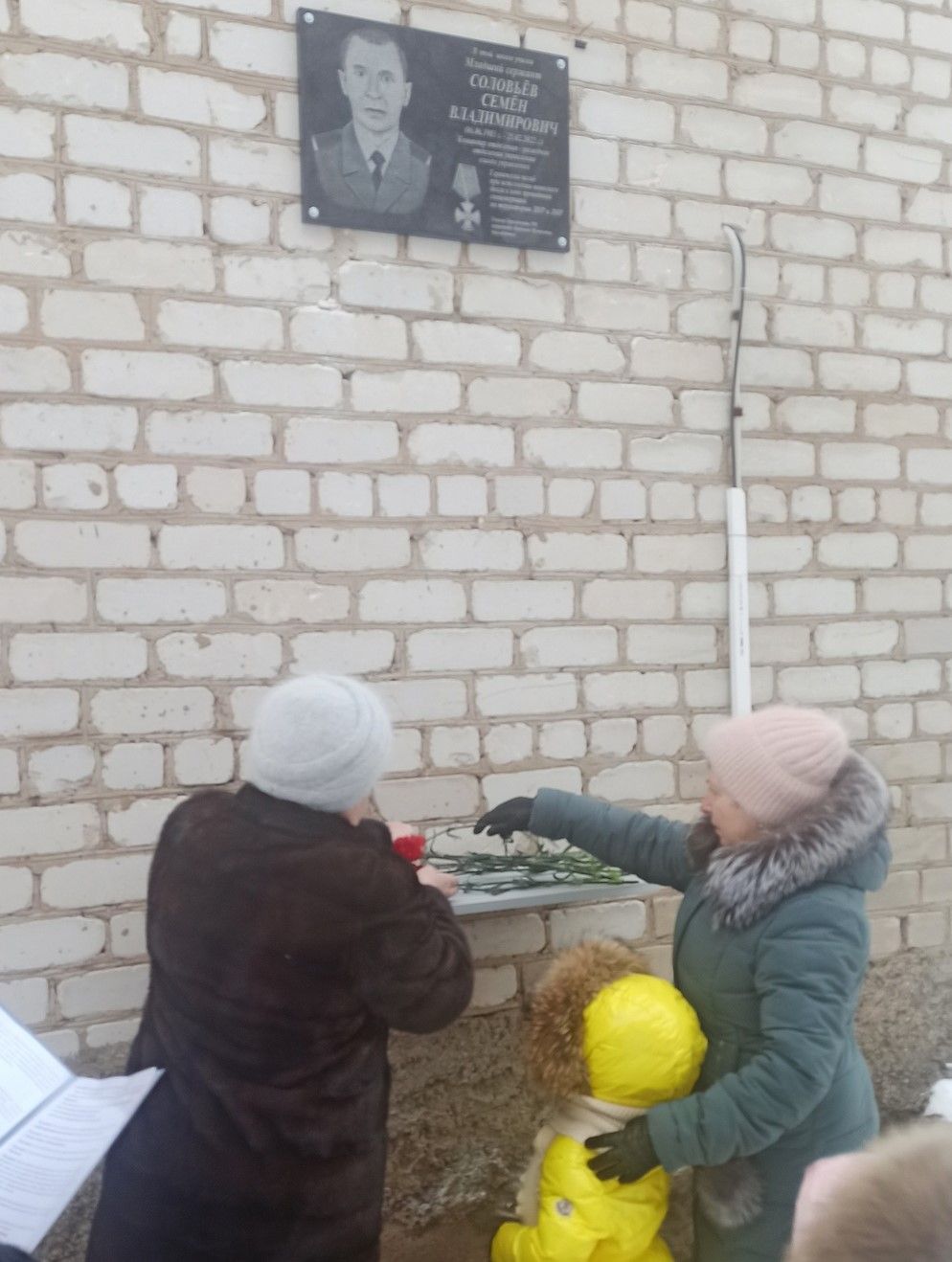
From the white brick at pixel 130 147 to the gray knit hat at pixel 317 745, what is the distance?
60.6 inches

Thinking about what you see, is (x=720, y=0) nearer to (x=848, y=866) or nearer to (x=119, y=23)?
(x=119, y=23)

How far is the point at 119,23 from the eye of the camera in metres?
2.71

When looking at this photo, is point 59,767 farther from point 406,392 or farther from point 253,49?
point 253,49

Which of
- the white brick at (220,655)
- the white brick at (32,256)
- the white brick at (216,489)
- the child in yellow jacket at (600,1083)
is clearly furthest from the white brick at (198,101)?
the child in yellow jacket at (600,1083)

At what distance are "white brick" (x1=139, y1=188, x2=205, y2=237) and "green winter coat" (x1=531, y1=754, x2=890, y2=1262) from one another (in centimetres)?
191

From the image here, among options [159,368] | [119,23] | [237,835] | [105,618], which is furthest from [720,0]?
[237,835]

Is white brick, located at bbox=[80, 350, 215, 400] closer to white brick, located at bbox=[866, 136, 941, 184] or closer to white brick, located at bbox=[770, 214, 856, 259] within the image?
white brick, located at bbox=[770, 214, 856, 259]

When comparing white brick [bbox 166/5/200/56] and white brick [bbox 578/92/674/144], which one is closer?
white brick [bbox 166/5/200/56]

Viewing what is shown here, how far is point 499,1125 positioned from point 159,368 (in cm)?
220

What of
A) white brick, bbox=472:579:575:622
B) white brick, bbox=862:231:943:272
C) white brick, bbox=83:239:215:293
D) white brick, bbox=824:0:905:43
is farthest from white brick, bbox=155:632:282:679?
white brick, bbox=824:0:905:43

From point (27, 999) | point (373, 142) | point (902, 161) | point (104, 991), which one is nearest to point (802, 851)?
point (104, 991)

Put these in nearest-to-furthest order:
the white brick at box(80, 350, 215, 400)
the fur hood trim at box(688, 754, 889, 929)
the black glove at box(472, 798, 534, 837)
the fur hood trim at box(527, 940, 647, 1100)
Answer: the fur hood trim at box(688, 754, 889, 929) → the fur hood trim at box(527, 940, 647, 1100) → the black glove at box(472, 798, 534, 837) → the white brick at box(80, 350, 215, 400)

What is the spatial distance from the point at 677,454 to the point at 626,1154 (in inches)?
78.6

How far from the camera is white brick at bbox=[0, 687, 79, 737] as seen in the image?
104 inches
